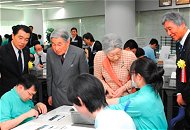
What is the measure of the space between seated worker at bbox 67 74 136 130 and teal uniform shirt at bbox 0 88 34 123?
2.41 ft

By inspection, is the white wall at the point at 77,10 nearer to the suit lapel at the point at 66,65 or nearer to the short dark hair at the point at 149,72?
the suit lapel at the point at 66,65

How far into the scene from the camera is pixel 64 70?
7.62 feet

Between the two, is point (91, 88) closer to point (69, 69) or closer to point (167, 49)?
point (69, 69)

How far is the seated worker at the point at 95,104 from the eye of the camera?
3.80ft

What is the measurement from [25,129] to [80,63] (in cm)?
85

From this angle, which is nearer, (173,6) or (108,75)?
(108,75)

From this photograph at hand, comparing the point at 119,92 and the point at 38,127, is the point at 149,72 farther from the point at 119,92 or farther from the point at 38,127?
the point at 38,127

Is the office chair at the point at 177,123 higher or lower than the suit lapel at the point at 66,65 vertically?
lower

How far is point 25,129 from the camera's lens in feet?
5.48

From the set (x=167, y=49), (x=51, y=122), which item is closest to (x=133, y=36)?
(x=167, y=49)

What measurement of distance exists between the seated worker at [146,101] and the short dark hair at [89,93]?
1.25 feet

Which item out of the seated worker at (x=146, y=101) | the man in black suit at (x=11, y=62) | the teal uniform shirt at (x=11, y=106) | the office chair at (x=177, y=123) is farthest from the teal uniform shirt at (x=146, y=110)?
the man in black suit at (x=11, y=62)

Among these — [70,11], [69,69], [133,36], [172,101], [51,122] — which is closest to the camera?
[51,122]

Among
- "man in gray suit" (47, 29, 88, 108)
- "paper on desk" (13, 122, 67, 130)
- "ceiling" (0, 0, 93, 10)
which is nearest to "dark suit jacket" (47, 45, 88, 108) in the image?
"man in gray suit" (47, 29, 88, 108)
